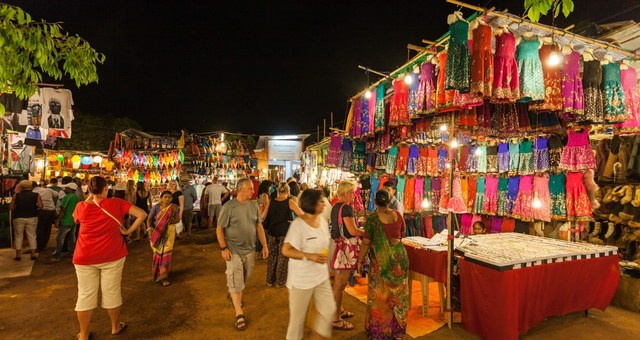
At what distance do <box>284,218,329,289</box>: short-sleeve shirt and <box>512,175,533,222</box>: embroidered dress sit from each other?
16.9ft

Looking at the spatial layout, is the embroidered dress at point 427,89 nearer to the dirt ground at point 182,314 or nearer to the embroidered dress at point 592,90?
the embroidered dress at point 592,90

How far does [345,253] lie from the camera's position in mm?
4414

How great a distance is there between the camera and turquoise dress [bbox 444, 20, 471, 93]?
3850 mm

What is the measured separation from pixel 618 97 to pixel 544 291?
2901mm

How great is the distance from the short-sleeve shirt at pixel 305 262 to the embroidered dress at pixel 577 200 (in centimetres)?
514

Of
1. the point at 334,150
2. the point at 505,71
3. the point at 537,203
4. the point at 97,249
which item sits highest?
the point at 505,71

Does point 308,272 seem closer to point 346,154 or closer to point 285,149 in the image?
point 346,154

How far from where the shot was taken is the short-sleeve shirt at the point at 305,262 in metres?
3.08

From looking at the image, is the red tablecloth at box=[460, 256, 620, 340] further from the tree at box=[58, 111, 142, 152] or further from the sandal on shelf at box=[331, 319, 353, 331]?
the tree at box=[58, 111, 142, 152]

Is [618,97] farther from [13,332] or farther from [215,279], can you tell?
[13,332]

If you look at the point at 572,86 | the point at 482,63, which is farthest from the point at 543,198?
the point at 482,63

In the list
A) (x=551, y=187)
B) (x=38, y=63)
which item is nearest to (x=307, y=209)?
(x=38, y=63)

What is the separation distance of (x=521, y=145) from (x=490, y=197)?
4.20ft

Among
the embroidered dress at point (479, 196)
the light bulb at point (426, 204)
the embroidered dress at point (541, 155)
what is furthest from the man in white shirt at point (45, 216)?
the embroidered dress at point (541, 155)
